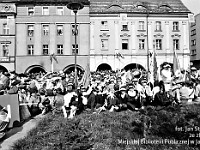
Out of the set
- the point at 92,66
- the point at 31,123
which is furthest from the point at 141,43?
the point at 31,123

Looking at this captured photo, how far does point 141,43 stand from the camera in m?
28.5

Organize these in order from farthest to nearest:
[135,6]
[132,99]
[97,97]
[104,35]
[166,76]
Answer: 1. [135,6]
2. [104,35]
3. [166,76]
4. [97,97]
5. [132,99]

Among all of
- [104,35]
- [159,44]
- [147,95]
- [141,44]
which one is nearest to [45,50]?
[104,35]

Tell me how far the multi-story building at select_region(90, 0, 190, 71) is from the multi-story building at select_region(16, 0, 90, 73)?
1.42 meters

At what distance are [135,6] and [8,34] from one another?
18.1 metres

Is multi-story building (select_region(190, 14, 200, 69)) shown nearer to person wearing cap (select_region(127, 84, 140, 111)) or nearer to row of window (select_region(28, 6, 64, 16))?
row of window (select_region(28, 6, 64, 16))

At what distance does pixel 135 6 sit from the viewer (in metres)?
29.2

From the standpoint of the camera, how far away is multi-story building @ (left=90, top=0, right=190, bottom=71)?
27.9 metres

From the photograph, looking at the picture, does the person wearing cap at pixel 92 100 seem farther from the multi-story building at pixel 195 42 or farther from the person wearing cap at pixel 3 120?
the multi-story building at pixel 195 42

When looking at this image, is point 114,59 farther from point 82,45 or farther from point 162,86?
point 162,86

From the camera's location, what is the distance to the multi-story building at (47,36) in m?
27.5

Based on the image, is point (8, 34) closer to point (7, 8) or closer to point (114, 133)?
point (7, 8)

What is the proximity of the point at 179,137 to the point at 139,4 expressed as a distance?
2748cm

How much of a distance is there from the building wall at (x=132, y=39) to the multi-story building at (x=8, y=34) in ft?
34.6
